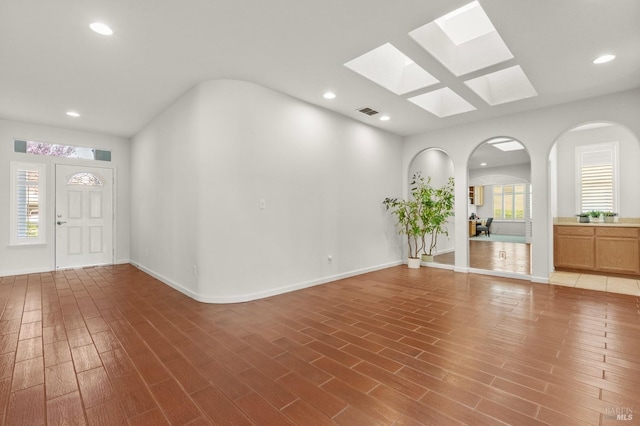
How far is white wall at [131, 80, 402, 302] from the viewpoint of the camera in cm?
366

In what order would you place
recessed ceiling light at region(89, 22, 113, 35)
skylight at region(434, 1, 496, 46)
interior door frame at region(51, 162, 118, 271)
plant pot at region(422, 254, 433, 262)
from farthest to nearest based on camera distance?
plant pot at region(422, 254, 433, 262) → interior door frame at region(51, 162, 118, 271) → skylight at region(434, 1, 496, 46) → recessed ceiling light at region(89, 22, 113, 35)

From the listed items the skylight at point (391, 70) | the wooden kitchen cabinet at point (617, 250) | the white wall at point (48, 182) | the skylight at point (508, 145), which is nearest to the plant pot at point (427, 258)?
the wooden kitchen cabinet at point (617, 250)

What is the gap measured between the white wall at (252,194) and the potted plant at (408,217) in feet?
1.86


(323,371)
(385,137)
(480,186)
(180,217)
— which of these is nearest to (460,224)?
(385,137)

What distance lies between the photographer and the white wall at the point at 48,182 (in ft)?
16.8

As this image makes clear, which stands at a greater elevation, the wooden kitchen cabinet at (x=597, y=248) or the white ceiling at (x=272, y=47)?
the white ceiling at (x=272, y=47)

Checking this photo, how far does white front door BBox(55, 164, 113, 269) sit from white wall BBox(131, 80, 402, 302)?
4.18 ft

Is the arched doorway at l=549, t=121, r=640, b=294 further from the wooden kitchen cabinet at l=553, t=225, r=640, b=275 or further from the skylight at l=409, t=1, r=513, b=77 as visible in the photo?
the skylight at l=409, t=1, r=513, b=77

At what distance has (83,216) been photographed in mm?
5984

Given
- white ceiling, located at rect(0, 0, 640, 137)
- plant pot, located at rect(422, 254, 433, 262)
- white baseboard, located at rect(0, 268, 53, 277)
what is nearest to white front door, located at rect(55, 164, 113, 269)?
white baseboard, located at rect(0, 268, 53, 277)

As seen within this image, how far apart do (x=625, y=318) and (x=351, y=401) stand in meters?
3.34

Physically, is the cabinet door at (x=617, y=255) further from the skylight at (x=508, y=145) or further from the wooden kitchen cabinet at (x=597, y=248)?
the skylight at (x=508, y=145)

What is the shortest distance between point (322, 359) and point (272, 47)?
2.97m

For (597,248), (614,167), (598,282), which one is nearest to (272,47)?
(598,282)
